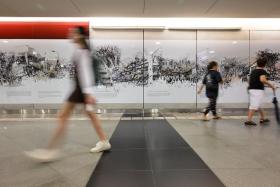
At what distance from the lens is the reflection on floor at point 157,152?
4207 millimetres

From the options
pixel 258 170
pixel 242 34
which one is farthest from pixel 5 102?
pixel 258 170

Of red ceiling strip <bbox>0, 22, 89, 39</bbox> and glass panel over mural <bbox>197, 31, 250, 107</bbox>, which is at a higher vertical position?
red ceiling strip <bbox>0, 22, 89, 39</bbox>

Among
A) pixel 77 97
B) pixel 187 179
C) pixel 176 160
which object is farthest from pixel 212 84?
pixel 187 179

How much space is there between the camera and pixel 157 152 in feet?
18.5

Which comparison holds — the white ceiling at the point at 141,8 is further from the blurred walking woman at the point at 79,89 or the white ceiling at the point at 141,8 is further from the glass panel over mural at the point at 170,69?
the blurred walking woman at the point at 79,89

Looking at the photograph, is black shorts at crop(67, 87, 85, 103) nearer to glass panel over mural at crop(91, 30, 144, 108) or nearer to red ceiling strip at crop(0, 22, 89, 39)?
glass panel over mural at crop(91, 30, 144, 108)

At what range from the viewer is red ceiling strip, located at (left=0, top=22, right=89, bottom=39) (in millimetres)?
11945

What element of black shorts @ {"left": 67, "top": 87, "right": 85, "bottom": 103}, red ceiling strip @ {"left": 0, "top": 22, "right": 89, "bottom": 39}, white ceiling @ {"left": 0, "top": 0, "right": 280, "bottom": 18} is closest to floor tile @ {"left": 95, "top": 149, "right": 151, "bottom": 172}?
black shorts @ {"left": 67, "top": 87, "right": 85, "bottom": 103}

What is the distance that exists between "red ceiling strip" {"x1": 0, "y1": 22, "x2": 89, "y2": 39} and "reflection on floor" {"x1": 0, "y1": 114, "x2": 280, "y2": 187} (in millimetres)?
4014

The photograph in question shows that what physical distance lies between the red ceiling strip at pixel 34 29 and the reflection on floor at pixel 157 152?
4.01 m

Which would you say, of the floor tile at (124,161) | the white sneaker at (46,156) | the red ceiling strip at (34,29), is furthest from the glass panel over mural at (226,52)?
the white sneaker at (46,156)

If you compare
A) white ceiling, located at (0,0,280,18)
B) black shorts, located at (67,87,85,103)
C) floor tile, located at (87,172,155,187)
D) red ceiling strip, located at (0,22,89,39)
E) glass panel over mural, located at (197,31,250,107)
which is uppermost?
white ceiling, located at (0,0,280,18)

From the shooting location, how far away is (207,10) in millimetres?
10352

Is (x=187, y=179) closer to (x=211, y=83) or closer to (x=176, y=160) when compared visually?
(x=176, y=160)
